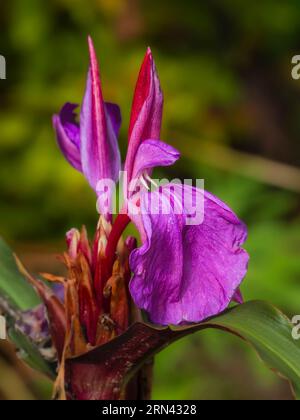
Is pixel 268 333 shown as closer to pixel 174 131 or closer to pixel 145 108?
pixel 145 108

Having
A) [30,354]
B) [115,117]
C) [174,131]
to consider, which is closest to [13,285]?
[30,354]

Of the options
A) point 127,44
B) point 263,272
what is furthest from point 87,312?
point 127,44

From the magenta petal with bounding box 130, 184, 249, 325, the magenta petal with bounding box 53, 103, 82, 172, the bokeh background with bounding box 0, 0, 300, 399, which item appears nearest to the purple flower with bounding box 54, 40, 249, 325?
the magenta petal with bounding box 130, 184, 249, 325

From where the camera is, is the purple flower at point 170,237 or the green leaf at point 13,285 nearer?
the purple flower at point 170,237

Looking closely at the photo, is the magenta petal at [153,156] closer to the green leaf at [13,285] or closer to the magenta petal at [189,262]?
the magenta petal at [189,262]

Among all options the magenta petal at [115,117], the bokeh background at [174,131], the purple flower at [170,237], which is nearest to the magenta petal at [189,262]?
the purple flower at [170,237]
